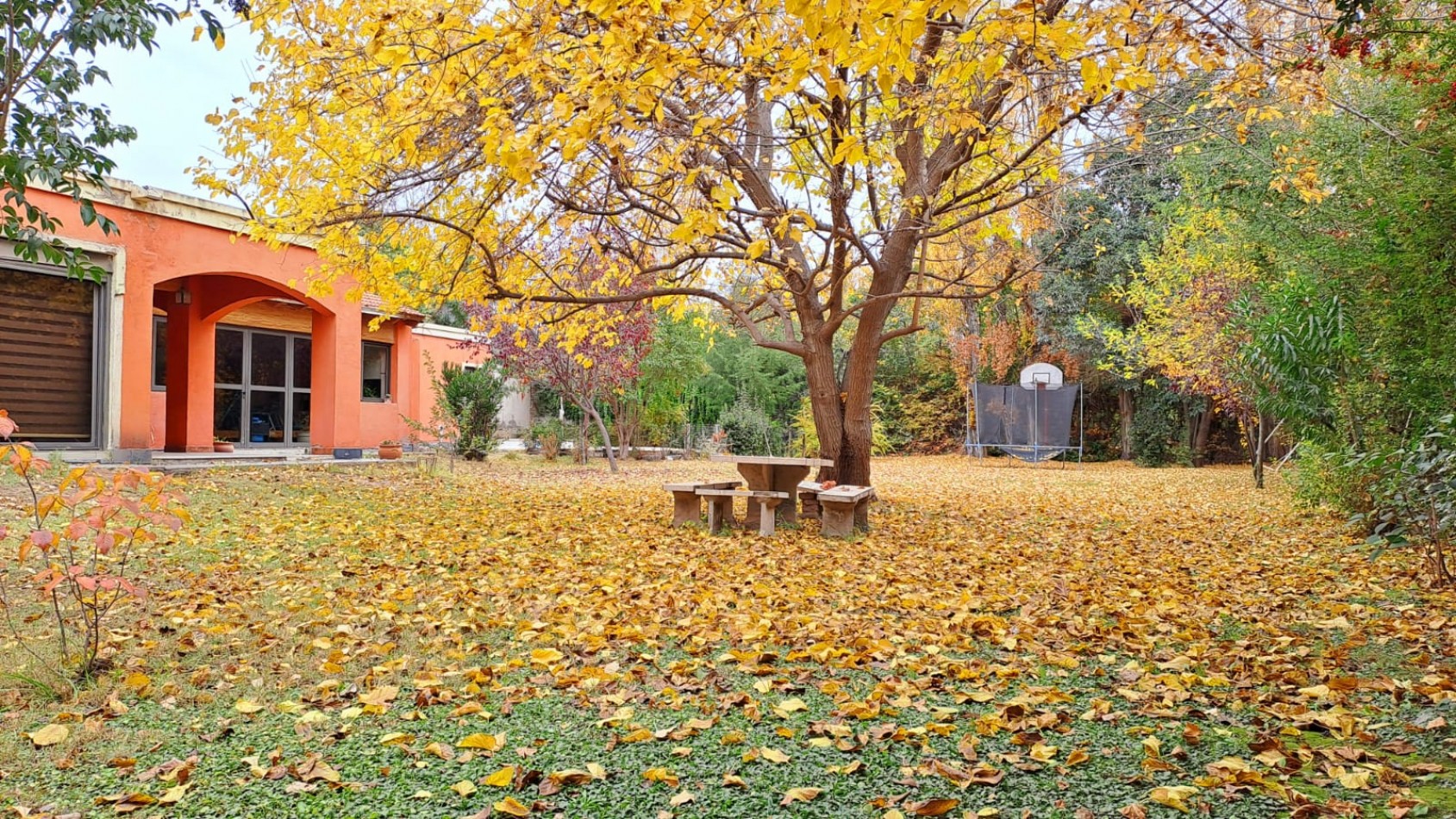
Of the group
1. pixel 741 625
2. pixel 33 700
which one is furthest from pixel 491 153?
pixel 33 700

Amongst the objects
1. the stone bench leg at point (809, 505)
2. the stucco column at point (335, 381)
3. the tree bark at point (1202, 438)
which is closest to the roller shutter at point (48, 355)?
the stucco column at point (335, 381)

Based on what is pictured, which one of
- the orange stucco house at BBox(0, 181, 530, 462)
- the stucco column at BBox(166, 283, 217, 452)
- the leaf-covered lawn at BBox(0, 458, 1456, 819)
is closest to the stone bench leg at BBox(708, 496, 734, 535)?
the leaf-covered lawn at BBox(0, 458, 1456, 819)

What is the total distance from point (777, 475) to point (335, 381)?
22.9 ft

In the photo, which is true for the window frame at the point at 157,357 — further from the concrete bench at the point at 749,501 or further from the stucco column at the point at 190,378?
the concrete bench at the point at 749,501

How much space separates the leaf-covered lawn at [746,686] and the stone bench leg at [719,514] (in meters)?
1.14

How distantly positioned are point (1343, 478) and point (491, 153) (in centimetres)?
753

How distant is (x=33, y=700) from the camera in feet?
9.49

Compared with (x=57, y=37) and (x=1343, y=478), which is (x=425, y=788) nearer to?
(x=57, y=37)

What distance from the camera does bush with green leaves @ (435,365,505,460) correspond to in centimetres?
1495

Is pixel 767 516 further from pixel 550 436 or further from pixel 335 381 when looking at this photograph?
pixel 550 436

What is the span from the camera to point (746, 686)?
317cm

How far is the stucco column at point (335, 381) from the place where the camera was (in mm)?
11398

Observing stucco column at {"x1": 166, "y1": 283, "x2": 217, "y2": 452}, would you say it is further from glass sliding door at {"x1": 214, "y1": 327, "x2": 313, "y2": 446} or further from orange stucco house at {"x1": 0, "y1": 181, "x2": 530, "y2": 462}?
glass sliding door at {"x1": 214, "y1": 327, "x2": 313, "y2": 446}

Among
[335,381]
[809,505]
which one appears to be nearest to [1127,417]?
[809,505]
